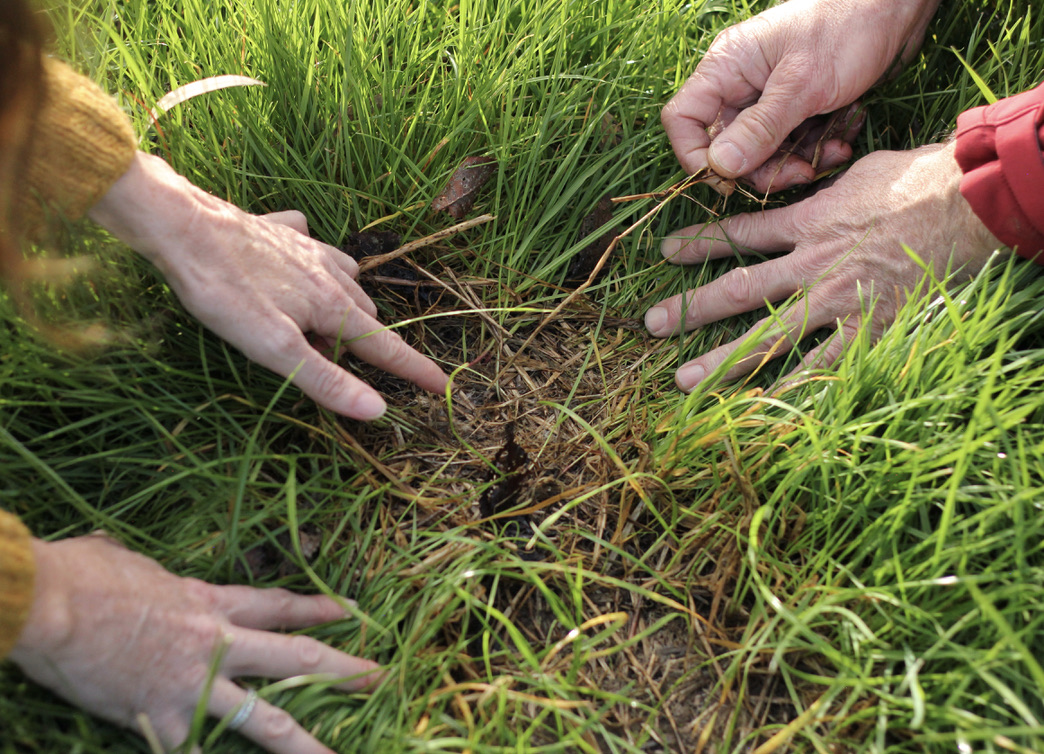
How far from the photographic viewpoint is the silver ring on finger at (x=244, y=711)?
1109mm

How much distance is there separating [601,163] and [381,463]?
1025 mm

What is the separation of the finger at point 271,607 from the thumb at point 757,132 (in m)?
1.41

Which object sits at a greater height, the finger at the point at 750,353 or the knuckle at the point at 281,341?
the knuckle at the point at 281,341

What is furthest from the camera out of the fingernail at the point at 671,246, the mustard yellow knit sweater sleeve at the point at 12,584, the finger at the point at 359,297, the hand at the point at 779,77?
the fingernail at the point at 671,246

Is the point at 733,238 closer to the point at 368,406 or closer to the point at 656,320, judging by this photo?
the point at 656,320

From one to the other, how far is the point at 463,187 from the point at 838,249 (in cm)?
101

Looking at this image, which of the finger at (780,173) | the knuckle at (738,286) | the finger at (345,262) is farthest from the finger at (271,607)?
the finger at (780,173)

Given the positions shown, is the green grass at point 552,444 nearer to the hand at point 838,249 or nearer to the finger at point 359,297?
the hand at point 838,249

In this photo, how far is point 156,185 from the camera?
1325 millimetres

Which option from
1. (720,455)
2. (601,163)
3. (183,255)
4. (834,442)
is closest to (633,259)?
(601,163)

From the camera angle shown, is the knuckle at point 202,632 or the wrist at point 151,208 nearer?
the knuckle at point 202,632

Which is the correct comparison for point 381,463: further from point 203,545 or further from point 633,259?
point 633,259

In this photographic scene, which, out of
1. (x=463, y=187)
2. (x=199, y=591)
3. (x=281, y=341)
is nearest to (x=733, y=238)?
(x=463, y=187)

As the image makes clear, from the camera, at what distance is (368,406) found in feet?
4.57
